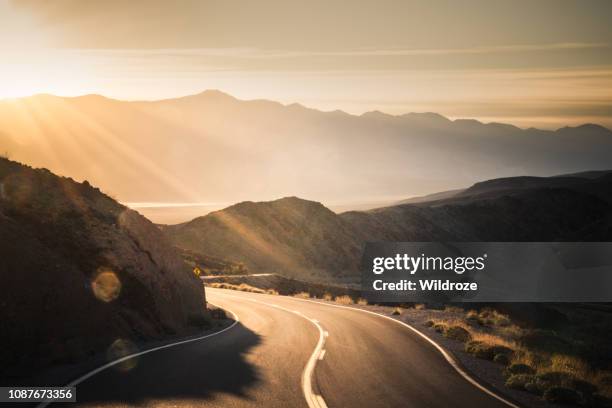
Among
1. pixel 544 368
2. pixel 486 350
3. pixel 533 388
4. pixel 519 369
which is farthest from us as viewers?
pixel 486 350

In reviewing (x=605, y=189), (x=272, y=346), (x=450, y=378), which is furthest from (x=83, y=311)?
(x=605, y=189)

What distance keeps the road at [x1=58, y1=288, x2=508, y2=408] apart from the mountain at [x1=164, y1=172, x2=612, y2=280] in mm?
56324

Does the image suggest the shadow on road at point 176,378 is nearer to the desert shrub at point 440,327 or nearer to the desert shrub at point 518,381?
A: the desert shrub at point 518,381

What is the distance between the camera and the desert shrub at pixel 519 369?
15.1m

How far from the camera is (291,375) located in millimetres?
13672

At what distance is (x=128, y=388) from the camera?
11.4 m

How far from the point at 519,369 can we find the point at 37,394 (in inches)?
422

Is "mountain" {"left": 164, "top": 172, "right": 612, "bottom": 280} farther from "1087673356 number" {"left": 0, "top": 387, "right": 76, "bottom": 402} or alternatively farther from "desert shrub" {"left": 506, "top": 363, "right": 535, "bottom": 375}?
"1087673356 number" {"left": 0, "top": 387, "right": 76, "bottom": 402}

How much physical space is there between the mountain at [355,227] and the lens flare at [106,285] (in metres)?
57.8

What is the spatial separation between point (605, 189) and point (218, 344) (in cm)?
15334

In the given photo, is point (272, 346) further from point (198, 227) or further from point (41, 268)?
point (198, 227)

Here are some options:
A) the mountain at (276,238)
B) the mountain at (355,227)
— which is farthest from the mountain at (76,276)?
the mountain at (276,238)
